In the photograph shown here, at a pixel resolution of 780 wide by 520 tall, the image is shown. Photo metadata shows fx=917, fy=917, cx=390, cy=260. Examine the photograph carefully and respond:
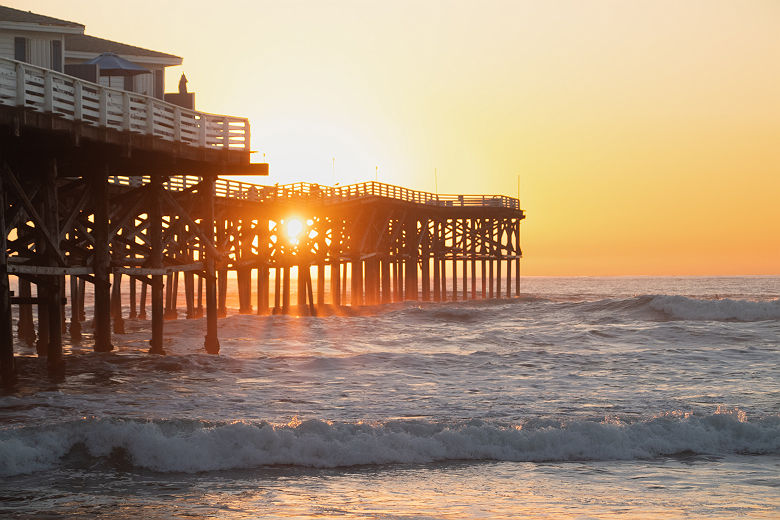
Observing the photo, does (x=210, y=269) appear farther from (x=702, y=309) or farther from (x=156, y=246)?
(x=702, y=309)

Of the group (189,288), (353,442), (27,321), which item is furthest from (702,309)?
(353,442)

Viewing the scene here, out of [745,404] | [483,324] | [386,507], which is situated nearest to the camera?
[386,507]

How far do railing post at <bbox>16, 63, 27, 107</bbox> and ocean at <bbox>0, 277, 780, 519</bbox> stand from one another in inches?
190

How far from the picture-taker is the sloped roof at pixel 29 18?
74.3 ft

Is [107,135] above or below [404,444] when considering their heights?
above

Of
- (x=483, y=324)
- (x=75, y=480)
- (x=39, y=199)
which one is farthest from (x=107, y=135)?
(x=483, y=324)

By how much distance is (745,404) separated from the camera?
Result: 15.8 meters

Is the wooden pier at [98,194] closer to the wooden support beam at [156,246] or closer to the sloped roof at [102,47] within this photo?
the wooden support beam at [156,246]

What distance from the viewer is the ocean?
9688mm

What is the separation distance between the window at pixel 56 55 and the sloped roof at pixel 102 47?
2908 millimetres

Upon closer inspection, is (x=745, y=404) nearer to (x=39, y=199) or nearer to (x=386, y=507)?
(x=386, y=507)

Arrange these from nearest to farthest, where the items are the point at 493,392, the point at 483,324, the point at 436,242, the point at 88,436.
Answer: the point at 88,436, the point at 493,392, the point at 483,324, the point at 436,242

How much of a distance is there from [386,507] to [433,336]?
22.8 m

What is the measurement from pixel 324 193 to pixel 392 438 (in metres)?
32.3
